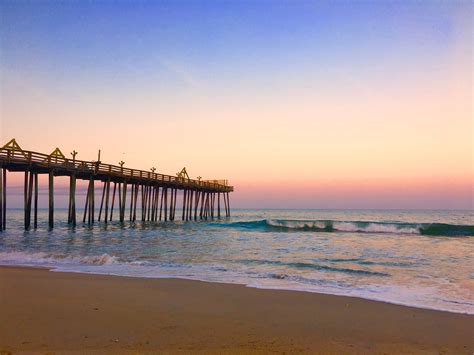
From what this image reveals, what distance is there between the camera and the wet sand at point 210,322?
4.56 meters

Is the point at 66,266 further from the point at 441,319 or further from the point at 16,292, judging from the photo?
the point at 441,319

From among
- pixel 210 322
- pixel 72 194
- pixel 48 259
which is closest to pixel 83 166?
pixel 72 194

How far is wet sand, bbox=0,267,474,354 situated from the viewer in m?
4.56

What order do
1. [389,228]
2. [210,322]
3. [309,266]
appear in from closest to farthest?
[210,322]
[309,266]
[389,228]

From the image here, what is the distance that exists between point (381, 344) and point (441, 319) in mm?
1822

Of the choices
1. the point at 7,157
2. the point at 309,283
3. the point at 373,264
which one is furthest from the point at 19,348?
the point at 7,157

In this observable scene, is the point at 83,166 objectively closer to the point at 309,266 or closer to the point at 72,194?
the point at 72,194

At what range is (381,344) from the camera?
15.7ft

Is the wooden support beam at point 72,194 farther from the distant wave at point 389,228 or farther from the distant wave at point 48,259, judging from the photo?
the distant wave at point 389,228

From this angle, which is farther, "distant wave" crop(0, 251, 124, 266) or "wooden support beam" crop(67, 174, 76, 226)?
"wooden support beam" crop(67, 174, 76, 226)

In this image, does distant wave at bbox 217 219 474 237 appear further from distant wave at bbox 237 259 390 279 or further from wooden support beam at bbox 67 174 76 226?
distant wave at bbox 237 259 390 279

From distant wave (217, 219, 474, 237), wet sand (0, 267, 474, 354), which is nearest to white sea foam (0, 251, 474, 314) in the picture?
wet sand (0, 267, 474, 354)

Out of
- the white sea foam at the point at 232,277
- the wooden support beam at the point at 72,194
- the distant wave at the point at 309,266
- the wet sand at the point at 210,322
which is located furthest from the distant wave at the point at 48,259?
the wooden support beam at the point at 72,194

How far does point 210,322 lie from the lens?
5594mm
